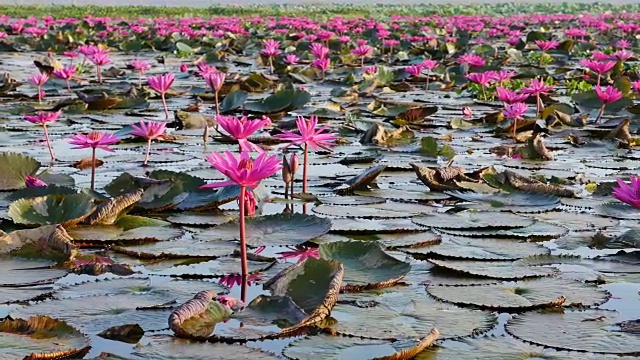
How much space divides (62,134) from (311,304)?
3142 millimetres

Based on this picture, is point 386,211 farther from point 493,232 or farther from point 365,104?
point 365,104

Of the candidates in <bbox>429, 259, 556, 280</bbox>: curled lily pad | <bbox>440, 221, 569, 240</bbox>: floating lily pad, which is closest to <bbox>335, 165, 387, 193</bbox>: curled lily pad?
<bbox>440, 221, 569, 240</bbox>: floating lily pad

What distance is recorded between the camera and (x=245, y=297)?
6.70 ft

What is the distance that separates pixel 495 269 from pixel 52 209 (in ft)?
4.30

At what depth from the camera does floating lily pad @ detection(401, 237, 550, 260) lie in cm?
240

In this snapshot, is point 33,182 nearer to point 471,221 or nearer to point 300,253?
point 300,253

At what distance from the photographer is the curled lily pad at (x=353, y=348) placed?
1661 mm

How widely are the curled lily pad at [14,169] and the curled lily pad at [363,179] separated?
1.13 metres

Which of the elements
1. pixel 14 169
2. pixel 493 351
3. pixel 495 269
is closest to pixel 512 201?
pixel 495 269

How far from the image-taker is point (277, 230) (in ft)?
8.48

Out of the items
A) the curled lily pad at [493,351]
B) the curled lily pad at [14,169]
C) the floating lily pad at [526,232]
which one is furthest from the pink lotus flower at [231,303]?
the curled lily pad at [14,169]

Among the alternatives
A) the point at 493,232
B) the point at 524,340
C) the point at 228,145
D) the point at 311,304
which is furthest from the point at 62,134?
the point at 524,340

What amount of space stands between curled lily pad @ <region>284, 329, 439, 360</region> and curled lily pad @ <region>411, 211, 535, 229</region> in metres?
1.01

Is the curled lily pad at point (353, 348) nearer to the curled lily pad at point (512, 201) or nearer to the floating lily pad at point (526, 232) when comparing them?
the floating lily pad at point (526, 232)
